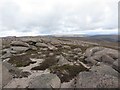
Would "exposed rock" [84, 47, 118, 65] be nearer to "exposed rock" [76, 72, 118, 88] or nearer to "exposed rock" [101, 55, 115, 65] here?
"exposed rock" [101, 55, 115, 65]

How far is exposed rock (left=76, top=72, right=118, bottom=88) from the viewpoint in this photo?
16516mm

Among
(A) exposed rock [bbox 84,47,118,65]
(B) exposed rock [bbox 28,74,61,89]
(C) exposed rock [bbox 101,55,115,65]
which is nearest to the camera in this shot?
(B) exposed rock [bbox 28,74,61,89]

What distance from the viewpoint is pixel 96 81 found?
56.4ft

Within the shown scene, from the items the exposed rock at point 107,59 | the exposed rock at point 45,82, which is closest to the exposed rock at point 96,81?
the exposed rock at point 45,82

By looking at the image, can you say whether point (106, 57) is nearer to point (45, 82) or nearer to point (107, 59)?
point (107, 59)

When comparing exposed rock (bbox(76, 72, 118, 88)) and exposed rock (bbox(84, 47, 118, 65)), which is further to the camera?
exposed rock (bbox(84, 47, 118, 65))

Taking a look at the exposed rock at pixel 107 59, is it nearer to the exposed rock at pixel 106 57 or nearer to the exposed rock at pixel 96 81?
the exposed rock at pixel 106 57

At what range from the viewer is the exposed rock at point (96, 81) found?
16.5m

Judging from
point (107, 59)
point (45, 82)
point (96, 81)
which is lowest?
point (45, 82)

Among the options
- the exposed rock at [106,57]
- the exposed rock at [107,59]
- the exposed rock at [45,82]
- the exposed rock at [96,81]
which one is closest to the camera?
the exposed rock at [96,81]

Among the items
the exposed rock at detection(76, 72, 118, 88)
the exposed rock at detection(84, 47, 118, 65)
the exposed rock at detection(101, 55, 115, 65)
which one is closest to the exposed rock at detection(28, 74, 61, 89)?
the exposed rock at detection(76, 72, 118, 88)

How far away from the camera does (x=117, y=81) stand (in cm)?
1680

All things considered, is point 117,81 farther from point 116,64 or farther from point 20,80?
point 20,80

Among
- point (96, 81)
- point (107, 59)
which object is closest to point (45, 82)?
point (96, 81)
